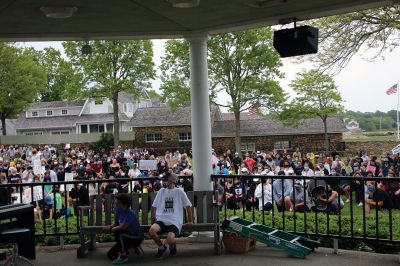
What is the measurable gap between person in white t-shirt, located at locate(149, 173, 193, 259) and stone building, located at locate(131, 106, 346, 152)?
44.2 m

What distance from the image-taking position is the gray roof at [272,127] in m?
51.1

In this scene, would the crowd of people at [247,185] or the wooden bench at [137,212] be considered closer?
the wooden bench at [137,212]

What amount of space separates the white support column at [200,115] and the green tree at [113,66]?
133 feet

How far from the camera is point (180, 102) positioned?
4569 cm

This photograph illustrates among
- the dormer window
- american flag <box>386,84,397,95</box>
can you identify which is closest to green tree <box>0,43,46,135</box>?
the dormer window

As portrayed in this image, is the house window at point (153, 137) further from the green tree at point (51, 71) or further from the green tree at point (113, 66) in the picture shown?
the green tree at point (51, 71)

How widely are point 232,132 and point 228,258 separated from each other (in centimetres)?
4679

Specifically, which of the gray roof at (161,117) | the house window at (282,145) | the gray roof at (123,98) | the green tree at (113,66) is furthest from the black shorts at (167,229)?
the gray roof at (123,98)

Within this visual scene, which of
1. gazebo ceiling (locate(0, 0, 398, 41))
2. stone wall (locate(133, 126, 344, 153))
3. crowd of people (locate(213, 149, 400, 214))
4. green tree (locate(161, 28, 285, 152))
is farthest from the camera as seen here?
stone wall (locate(133, 126, 344, 153))

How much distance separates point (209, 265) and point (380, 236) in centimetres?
271

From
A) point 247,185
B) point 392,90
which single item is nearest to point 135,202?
point 247,185

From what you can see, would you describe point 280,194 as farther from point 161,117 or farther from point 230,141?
point 161,117

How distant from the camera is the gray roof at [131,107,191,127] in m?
56.3

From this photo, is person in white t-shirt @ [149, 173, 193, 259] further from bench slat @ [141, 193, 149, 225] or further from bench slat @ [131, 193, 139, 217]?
bench slat @ [131, 193, 139, 217]
